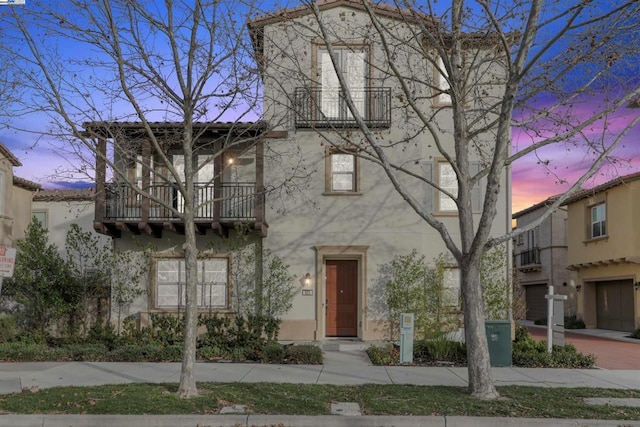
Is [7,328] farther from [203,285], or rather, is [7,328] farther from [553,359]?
[553,359]

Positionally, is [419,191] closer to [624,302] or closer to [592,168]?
[592,168]

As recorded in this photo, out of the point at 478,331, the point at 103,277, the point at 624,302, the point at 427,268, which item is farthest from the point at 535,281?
the point at 478,331

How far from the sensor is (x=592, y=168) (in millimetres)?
10578

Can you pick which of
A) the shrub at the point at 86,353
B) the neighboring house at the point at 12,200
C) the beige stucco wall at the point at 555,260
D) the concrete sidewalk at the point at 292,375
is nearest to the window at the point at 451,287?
the concrete sidewalk at the point at 292,375

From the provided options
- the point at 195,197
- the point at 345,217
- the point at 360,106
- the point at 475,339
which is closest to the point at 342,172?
the point at 345,217

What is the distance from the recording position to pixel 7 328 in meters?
16.6

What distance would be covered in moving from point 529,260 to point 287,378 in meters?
27.1

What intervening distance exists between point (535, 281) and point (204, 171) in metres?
22.8

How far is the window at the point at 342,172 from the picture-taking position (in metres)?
18.6

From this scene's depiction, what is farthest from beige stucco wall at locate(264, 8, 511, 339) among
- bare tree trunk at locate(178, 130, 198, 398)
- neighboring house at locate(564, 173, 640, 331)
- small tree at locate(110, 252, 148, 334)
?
neighboring house at locate(564, 173, 640, 331)

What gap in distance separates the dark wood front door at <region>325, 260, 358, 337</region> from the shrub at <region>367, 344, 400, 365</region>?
333cm

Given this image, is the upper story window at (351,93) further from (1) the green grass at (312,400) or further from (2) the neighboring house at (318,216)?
(1) the green grass at (312,400)

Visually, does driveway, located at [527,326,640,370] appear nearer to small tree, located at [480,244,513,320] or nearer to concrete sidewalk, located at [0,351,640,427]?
concrete sidewalk, located at [0,351,640,427]

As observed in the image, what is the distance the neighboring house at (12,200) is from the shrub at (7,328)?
706 cm
